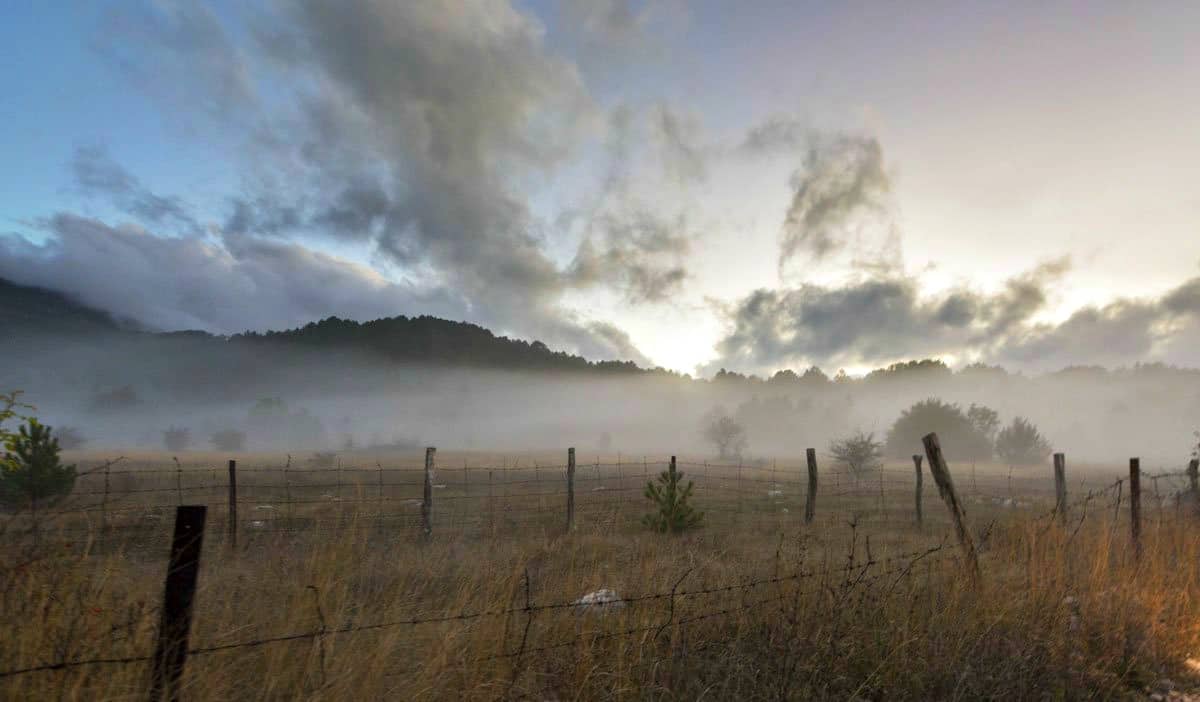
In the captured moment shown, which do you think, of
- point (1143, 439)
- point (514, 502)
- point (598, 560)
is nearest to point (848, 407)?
point (1143, 439)

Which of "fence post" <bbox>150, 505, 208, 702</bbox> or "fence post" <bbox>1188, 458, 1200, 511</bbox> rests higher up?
"fence post" <bbox>150, 505, 208, 702</bbox>

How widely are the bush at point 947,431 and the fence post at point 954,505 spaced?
Answer: 257 ft

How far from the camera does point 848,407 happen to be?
167 metres

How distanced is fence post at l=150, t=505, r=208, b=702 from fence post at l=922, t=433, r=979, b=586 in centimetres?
677

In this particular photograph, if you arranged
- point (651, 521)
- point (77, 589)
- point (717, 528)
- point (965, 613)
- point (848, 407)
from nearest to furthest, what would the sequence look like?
point (77, 589) → point (965, 613) → point (651, 521) → point (717, 528) → point (848, 407)

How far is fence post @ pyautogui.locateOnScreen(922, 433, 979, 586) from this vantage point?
6.22 m

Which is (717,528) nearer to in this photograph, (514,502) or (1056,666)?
(514,502)

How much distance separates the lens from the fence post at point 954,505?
6219mm

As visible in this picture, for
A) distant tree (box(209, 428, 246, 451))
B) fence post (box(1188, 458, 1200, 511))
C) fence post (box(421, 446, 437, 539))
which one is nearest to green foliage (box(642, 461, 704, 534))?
fence post (box(421, 446, 437, 539))

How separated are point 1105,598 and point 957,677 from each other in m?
3.03

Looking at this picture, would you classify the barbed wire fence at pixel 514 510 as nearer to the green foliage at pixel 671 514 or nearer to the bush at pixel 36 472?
the green foliage at pixel 671 514

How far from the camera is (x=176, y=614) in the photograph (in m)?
2.72

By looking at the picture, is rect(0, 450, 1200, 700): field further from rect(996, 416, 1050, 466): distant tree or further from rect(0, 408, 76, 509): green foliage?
rect(996, 416, 1050, 466): distant tree

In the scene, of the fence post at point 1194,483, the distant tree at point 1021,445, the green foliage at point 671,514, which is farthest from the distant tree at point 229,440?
the distant tree at point 1021,445
